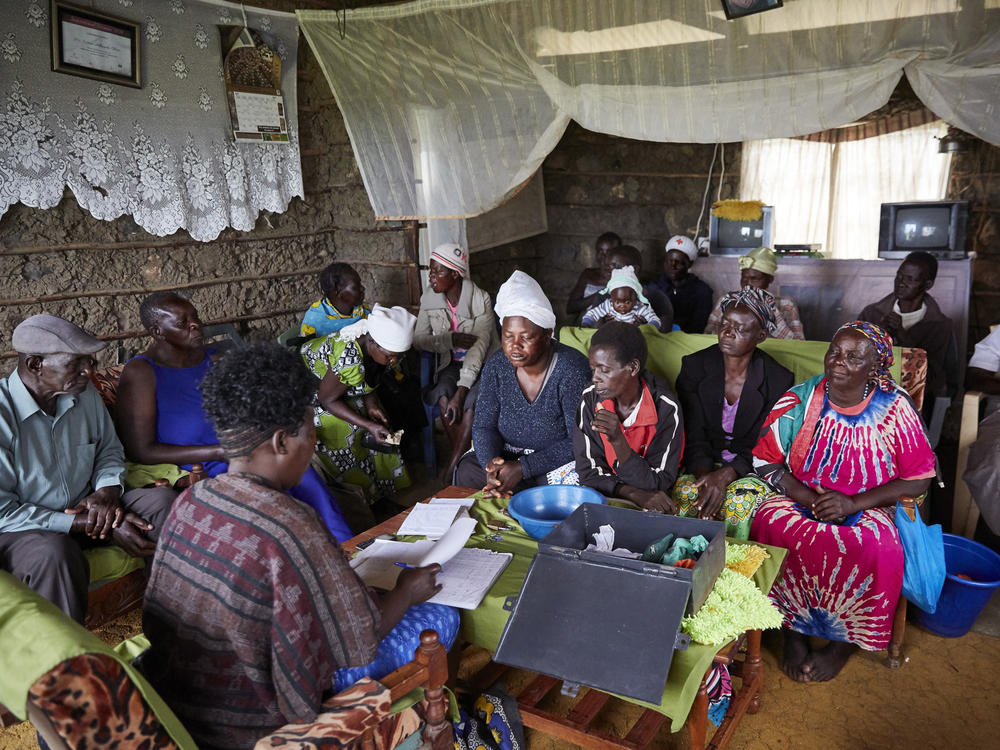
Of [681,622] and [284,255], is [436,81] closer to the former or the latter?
[284,255]

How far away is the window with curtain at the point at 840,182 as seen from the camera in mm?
7609

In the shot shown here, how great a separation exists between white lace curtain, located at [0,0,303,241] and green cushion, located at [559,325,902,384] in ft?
7.94

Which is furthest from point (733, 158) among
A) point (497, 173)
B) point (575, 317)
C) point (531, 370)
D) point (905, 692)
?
point (905, 692)

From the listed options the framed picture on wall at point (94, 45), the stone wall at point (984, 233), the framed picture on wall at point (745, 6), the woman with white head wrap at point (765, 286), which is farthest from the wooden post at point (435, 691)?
the stone wall at point (984, 233)

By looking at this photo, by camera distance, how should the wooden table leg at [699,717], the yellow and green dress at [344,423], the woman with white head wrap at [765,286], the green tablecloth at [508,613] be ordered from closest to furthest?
the green tablecloth at [508,613] → the wooden table leg at [699,717] → the yellow and green dress at [344,423] → the woman with white head wrap at [765,286]

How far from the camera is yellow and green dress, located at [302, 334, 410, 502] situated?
394cm

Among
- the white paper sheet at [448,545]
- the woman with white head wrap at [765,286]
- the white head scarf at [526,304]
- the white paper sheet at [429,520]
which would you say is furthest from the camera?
the woman with white head wrap at [765,286]

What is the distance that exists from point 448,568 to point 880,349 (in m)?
→ 1.77

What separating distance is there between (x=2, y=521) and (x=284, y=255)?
9.63 feet

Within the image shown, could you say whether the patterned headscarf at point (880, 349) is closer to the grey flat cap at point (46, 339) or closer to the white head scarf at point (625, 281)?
the white head scarf at point (625, 281)

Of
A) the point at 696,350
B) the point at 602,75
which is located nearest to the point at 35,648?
the point at 696,350

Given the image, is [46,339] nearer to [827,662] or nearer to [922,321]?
[827,662]

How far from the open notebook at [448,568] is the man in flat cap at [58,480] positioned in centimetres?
116

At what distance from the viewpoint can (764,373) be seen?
3.20 metres
